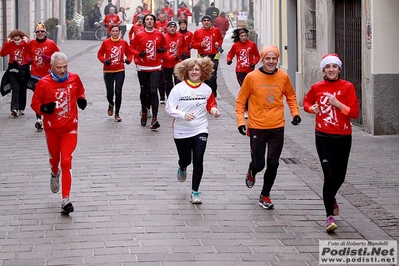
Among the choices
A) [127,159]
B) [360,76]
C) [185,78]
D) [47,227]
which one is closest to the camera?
[47,227]

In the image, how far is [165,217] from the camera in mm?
8398

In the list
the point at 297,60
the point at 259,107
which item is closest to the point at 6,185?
the point at 259,107

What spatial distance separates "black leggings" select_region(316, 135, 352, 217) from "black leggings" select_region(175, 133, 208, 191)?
160 cm

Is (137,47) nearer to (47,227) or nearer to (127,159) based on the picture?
(127,159)

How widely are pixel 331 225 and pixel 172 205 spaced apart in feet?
6.17

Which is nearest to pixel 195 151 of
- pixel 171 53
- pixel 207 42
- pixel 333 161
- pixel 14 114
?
pixel 333 161

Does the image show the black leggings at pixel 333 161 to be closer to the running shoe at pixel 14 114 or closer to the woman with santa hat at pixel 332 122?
the woman with santa hat at pixel 332 122

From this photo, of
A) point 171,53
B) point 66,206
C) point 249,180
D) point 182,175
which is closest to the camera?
point 66,206

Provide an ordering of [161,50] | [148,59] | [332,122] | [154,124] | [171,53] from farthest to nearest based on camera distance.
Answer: [171,53] < [161,50] < [148,59] < [154,124] < [332,122]

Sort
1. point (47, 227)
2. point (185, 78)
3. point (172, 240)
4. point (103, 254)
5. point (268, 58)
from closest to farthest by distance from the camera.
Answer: point (103, 254)
point (172, 240)
point (47, 227)
point (268, 58)
point (185, 78)

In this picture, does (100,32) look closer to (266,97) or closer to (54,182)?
(54,182)

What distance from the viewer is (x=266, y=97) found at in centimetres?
876

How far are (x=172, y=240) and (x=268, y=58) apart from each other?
2.19 meters

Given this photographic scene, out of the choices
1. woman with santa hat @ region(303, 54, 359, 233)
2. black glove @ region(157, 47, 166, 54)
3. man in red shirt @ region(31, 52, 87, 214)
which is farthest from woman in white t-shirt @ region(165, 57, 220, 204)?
black glove @ region(157, 47, 166, 54)
